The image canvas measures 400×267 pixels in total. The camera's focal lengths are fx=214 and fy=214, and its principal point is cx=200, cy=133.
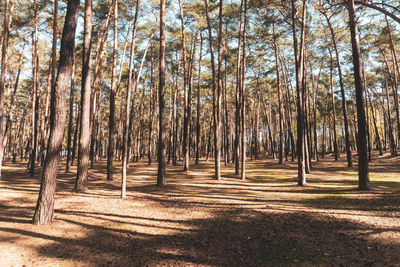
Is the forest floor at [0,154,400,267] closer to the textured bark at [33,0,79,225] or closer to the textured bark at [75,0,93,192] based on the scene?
the textured bark at [33,0,79,225]

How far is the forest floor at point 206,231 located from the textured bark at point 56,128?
49 cm

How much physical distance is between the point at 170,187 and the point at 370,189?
32.5 feet

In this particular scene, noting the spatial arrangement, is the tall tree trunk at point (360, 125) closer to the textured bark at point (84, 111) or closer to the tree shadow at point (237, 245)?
the tree shadow at point (237, 245)

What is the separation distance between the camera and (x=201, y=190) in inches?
454

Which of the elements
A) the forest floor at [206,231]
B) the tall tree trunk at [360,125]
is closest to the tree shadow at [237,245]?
the forest floor at [206,231]

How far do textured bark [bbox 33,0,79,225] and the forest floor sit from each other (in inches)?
19.2

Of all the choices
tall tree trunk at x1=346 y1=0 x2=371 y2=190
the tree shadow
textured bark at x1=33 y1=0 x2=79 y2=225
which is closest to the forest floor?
the tree shadow

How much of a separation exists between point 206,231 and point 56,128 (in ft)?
17.2

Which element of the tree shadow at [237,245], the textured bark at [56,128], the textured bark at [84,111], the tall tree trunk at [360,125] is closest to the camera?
the tree shadow at [237,245]

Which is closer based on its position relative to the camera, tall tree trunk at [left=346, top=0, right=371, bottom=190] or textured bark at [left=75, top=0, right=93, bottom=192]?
tall tree trunk at [left=346, top=0, right=371, bottom=190]

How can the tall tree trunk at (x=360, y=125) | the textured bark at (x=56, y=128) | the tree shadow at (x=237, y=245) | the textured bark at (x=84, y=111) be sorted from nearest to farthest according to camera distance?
the tree shadow at (x=237, y=245) < the textured bark at (x=56, y=128) < the tall tree trunk at (x=360, y=125) < the textured bark at (x=84, y=111)

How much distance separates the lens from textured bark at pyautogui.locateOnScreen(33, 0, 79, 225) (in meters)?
5.93

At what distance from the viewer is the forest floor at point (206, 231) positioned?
4418 mm

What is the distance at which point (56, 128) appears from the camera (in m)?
6.20
